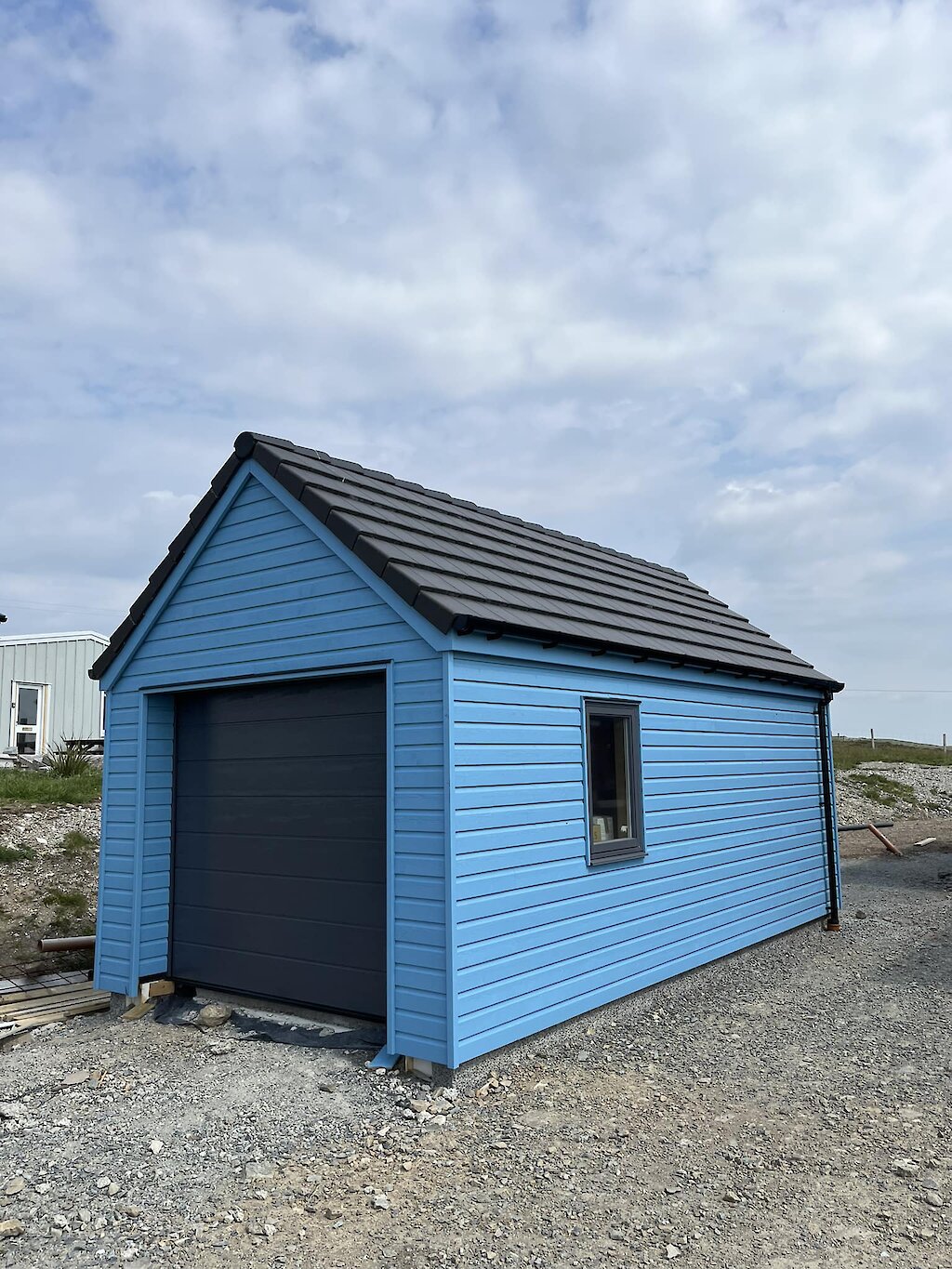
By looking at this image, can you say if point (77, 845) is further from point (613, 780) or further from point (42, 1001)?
point (613, 780)

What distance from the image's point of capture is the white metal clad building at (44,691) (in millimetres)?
23344

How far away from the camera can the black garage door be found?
626cm

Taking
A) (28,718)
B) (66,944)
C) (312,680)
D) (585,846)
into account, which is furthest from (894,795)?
(28,718)

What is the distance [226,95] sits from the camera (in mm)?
7344

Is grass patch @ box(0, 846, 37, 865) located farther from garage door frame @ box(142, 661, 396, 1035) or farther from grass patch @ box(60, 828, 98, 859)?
garage door frame @ box(142, 661, 396, 1035)

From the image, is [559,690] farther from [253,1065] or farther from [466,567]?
[253,1065]

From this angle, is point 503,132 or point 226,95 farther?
point 503,132

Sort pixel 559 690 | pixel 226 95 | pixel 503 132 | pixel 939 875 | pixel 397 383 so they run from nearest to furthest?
pixel 559 690, pixel 226 95, pixel 503 132, pixel 397 383, pixel 939 875

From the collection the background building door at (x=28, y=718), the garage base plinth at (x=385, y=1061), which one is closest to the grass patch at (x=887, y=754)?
the background building door at (x=28, y=718)

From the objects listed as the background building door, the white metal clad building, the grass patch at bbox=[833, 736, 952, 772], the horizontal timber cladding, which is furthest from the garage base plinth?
the grass patch at bbox=[833, 736, 952, 772]

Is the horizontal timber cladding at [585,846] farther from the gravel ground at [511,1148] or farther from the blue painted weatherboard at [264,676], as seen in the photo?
the gravel ground at [511,1148]

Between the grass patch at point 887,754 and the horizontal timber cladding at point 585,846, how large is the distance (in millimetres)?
23380

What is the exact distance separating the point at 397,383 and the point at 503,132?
515cm

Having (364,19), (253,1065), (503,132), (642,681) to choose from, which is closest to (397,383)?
(503,132)
